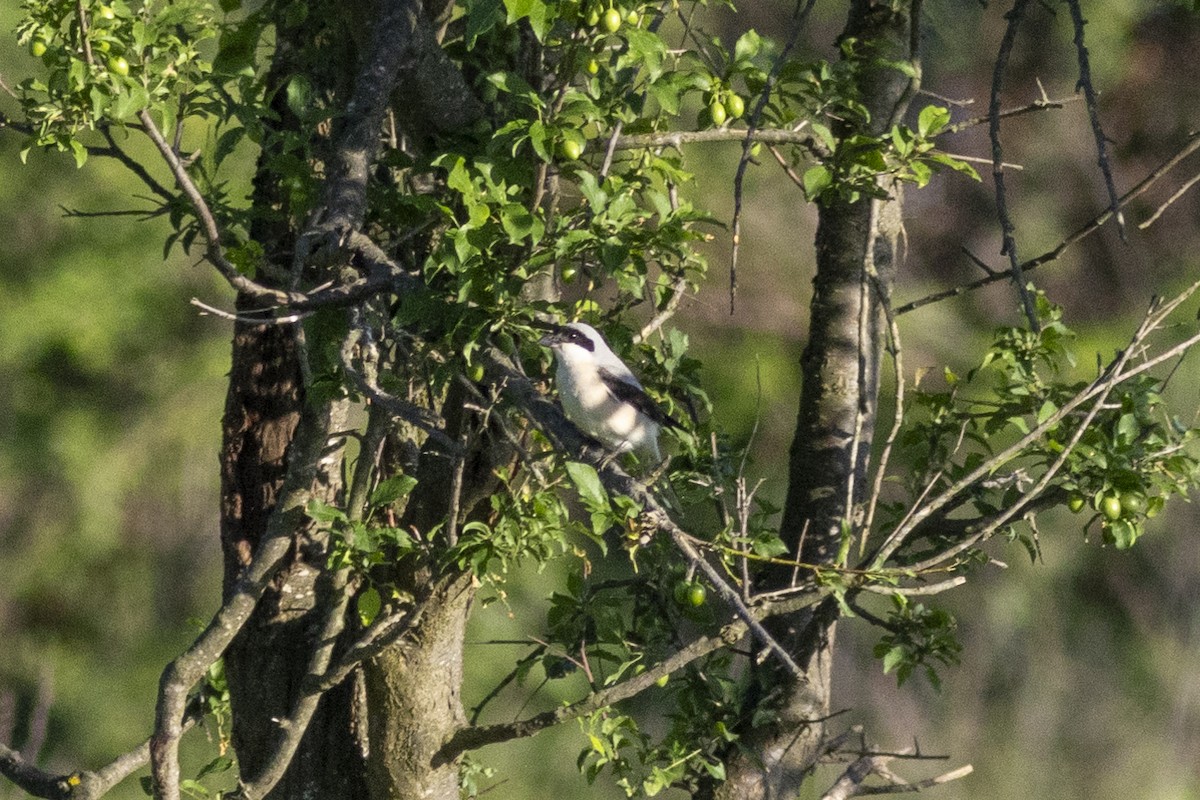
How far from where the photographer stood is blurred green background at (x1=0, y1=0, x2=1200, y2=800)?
5.56 meters

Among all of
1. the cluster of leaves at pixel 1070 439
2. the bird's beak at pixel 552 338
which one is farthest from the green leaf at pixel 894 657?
the bird's beak at pixel 552 338

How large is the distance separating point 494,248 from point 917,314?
4.05 m

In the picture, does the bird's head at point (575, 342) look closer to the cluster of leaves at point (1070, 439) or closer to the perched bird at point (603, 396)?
the perched bird at point (603, 396)

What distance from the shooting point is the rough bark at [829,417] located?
2.98m

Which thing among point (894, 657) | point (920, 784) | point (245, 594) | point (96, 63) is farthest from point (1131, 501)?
point (96, 63)

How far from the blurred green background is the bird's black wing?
1420mm

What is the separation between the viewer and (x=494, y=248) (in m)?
2.49

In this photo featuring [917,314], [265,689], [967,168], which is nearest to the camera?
[967,168]

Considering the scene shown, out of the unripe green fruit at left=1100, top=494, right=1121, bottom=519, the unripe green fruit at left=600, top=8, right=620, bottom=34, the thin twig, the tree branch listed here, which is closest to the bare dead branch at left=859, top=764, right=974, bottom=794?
the thin twig

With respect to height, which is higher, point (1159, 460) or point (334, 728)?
point (1159, 460)

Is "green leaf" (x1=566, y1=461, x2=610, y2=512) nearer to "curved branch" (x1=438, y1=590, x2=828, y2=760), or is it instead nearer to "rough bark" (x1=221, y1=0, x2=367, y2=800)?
"curved branch" (x1=438, y1=590, x2=828, y2=760)

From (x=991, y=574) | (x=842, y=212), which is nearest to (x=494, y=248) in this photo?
(x=842, y=212)

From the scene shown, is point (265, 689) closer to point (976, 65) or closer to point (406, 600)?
point (406, 600)

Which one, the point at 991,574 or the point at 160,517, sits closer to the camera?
the point at 160,517
